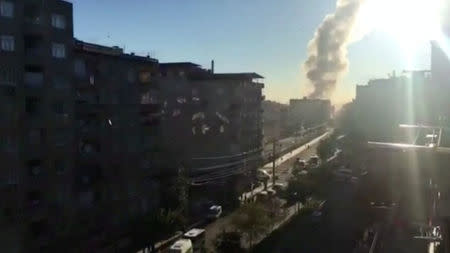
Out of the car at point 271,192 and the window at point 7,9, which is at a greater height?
the window at point 7,9

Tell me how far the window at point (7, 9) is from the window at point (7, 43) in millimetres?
877

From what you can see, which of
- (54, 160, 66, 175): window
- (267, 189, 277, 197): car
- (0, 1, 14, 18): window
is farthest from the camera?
(267, 189, 277, 197): car

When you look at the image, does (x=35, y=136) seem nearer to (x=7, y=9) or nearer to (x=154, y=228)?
(x=7, y=9)

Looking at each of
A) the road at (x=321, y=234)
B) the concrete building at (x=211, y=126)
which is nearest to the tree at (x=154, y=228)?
the road at (x=321, y=234)

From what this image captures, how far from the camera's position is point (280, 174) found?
55.7m

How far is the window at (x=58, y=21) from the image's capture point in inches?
924

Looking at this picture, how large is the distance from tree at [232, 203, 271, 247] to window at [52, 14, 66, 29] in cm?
1281

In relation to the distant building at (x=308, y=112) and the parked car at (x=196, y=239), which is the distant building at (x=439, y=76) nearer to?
the parked car at (x=196, y=239)

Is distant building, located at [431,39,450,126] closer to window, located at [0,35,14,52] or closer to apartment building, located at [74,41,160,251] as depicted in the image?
apartment building, located at [74,41,160,251]

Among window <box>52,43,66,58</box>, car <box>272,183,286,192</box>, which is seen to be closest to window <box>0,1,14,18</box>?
window <box>52,43,66,58</box>

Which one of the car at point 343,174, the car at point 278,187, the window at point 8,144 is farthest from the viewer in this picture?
the car at point 343,174

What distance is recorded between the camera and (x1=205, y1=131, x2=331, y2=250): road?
2934 cm

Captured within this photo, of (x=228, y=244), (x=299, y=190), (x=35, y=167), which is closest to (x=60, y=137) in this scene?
(x=35, y=167)

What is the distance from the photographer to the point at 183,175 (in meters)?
33.8
